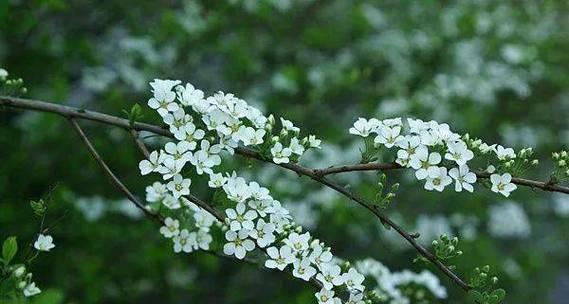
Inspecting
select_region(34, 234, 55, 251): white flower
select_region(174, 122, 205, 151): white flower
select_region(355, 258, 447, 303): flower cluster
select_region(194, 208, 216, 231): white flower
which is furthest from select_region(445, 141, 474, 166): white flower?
select_region(34, 234, 55, 251): white flower

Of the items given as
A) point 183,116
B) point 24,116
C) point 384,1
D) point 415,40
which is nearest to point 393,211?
point 415,40

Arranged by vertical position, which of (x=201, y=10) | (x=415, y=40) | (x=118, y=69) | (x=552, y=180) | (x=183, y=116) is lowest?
(x=183, y=116)

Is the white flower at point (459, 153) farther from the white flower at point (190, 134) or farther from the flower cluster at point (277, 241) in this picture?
the white flower at point (190, 134)

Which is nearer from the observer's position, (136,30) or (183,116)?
(183,116)

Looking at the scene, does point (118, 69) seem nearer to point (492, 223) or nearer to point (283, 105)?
point (283, 105)

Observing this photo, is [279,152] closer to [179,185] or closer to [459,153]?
[179,185]

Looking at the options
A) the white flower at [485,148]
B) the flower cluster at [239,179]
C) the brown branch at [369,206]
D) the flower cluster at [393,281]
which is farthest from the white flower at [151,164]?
the flower cluster at [393,281]

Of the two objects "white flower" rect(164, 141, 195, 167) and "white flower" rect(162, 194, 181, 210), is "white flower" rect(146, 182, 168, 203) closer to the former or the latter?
"white flower" rect(162, 194, 181, 210)
